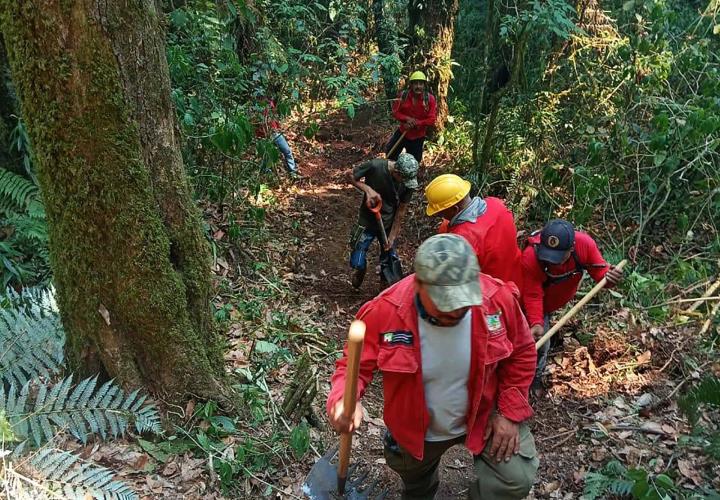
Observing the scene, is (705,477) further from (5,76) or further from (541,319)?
(5,76)

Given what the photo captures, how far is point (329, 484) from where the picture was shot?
10.9 feet

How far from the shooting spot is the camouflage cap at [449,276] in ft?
7.53

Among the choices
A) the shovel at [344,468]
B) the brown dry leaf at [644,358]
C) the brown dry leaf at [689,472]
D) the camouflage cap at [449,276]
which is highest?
the camouflage cap at [449,276]

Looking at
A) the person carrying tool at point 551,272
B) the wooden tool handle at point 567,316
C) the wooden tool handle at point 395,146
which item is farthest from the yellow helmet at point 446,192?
the wooden tool handle at point 395,146

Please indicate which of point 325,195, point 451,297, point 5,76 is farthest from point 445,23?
point 451,297

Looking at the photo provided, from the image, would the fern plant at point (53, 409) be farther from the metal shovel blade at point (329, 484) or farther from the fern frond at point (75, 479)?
the metal shovel blade at point (329, 484)

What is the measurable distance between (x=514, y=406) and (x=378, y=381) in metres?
2.68

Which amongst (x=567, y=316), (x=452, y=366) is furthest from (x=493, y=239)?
(x=452, y=366)

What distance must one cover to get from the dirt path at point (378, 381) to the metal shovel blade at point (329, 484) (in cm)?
32

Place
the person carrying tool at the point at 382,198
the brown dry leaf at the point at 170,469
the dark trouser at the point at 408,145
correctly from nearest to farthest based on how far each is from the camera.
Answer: the brown dry leaf at the point at 170,469, the person carrying tool at the point at 382,198, the dark trouser at the point at 408,145

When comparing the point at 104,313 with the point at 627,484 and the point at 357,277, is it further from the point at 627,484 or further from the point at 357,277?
the point at 357,277

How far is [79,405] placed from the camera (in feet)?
9.79

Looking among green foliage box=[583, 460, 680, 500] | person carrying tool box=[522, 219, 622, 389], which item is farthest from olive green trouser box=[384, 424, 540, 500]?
person carrying tool box=[522, 219, 622, 389]

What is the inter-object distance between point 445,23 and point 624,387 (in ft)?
26.4
